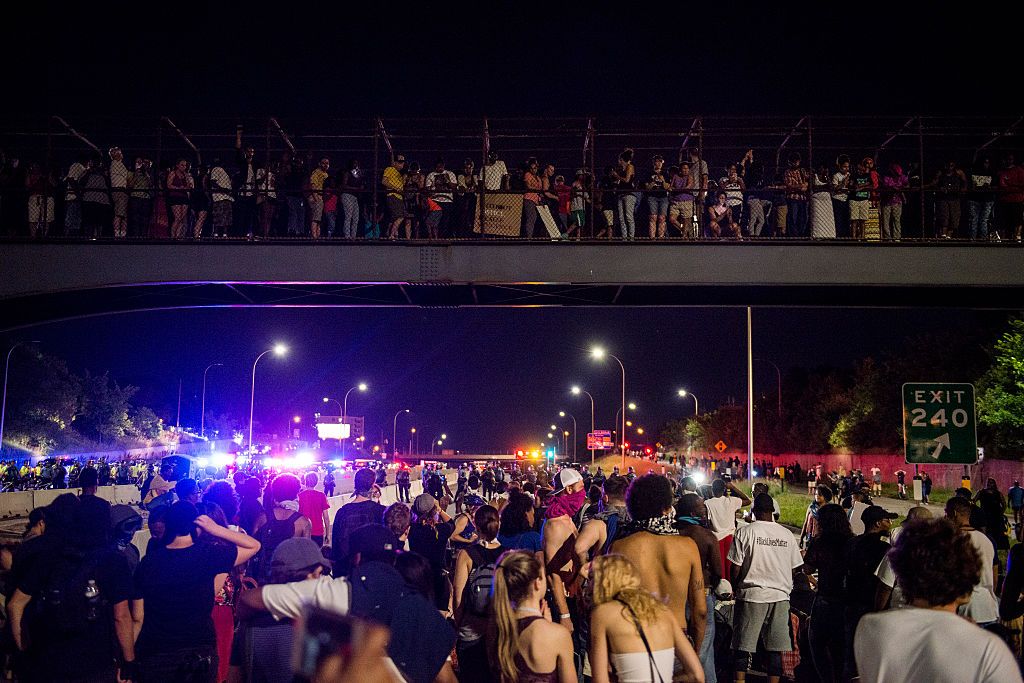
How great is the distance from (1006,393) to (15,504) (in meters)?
42.8

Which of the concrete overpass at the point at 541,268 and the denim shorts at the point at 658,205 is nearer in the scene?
the concrete overpass at the point at 541,268

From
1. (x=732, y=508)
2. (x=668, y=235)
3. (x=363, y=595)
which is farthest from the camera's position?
(x=668, y=235)

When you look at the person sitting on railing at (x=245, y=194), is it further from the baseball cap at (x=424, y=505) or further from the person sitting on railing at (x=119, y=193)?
the baseball cap at (x=424, y=505)

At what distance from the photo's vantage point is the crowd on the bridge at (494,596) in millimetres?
3680

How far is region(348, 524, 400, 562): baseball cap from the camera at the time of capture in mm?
5762

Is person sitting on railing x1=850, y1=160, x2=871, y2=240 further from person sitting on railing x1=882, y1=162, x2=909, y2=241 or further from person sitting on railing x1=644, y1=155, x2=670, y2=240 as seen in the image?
person sitting on railing x1=644, y1=155, x2=670, y2=240

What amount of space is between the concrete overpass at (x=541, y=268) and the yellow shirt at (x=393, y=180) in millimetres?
1274

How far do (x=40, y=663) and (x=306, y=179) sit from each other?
12.3 metres

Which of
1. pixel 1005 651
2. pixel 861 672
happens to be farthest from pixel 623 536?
pixel 1005 651

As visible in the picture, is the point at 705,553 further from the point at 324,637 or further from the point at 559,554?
the point at 324,637

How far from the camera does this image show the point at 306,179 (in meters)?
17.0

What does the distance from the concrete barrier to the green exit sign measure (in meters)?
27.1

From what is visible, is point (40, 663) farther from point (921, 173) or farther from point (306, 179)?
point (921, 173)

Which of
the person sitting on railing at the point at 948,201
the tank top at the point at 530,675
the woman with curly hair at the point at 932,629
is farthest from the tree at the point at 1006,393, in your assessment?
the woman with curly hair at the point at 932,629
